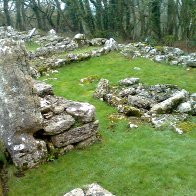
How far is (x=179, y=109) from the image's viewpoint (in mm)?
15938

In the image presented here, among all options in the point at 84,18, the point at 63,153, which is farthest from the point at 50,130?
the point at 84,18

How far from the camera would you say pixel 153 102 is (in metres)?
16.8

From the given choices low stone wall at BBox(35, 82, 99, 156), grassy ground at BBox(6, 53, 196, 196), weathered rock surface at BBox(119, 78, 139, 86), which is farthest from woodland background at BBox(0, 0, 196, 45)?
low stone wall at BBox(35, 82, 99, 156)

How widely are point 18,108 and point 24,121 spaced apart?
44cm

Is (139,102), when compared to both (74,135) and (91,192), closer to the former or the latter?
(74,135)

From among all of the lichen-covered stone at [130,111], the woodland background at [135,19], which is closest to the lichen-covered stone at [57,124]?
the lichen-covered stone at [130,111]

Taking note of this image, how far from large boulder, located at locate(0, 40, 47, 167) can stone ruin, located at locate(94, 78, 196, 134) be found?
4.15 m

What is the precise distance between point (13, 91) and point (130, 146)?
430cm

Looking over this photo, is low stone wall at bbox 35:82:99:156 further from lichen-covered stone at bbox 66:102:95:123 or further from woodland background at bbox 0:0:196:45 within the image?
woodland background at bbox 0:0:196:45

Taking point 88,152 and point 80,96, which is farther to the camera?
point 80,96

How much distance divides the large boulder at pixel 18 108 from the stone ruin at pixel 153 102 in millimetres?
4146

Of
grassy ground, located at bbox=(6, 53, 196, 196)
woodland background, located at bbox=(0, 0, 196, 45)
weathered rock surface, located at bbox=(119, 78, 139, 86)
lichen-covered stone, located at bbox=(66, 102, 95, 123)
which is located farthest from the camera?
woodland background, located at bbox=(0, 0, 196, 45)

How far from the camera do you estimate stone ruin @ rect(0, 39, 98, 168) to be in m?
11.8

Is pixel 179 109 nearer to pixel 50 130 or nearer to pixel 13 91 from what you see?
pixel 50 130
